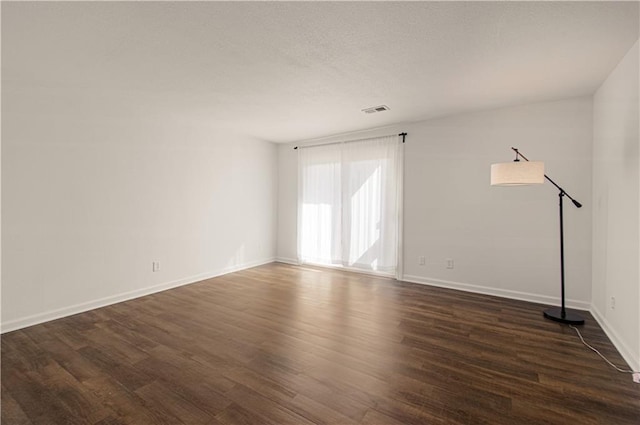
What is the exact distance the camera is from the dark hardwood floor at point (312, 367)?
1.68 meters

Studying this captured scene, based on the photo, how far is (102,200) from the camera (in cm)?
341

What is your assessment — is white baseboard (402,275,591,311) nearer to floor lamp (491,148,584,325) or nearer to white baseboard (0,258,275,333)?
floor lamp (491,148,584,325)

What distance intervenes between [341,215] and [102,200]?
3.51 metres

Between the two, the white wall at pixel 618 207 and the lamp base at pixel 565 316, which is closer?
the white wall at pixel 618 207

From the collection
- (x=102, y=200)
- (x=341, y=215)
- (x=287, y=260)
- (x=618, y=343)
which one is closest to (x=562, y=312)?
(x=618, y=343)

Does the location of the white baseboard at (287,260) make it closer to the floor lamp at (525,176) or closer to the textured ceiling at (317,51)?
the textured ceiling at (317,51)

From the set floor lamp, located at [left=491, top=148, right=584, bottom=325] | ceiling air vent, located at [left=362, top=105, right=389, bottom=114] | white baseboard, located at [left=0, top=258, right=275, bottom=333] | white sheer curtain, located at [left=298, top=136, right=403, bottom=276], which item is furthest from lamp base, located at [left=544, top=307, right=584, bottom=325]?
white baseboard, located at [left=0, top=258, right=275, bottom=333]

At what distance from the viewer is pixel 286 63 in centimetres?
254

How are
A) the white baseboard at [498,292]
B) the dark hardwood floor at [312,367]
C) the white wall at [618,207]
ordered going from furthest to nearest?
the white baseboard at [498,292], the white wall at [618,207], the dark hardwood floor at [312,367]

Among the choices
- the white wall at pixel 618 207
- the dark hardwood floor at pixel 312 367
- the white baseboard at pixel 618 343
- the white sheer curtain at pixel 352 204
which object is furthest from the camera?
the white sheer curtain at pixel 352 204

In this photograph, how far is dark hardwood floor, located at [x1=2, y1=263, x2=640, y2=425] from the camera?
1.68 m

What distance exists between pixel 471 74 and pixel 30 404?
426 centimetres

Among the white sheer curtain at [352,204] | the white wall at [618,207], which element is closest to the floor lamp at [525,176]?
the white wall at [618,207]

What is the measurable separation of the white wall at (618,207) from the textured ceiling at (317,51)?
251mm
